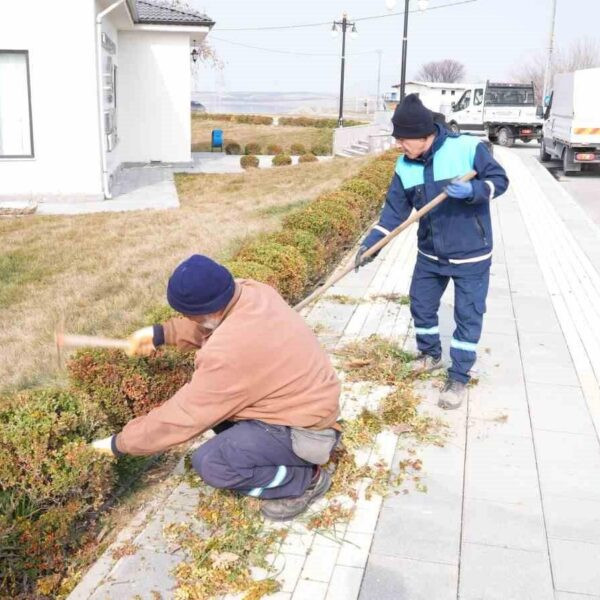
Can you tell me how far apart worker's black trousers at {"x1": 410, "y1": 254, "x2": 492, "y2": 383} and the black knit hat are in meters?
0.83

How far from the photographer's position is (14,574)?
297 centimetres

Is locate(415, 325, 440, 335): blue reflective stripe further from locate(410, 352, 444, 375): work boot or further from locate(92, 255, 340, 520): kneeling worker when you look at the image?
locate(92, 255, 340, 520): kneeling worker

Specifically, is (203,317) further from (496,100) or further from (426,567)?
(496,100)

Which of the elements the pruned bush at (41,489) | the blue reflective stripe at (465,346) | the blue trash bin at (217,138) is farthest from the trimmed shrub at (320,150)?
the pruned bush at (41,489)

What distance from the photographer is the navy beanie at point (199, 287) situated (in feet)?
9.68

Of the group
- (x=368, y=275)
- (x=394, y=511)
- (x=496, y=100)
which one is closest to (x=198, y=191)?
(x=368, y=275)

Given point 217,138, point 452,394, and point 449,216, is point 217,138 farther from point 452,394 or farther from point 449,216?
point 452,394

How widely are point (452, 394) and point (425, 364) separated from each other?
544 mm

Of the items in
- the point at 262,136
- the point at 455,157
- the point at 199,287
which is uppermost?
the point at 455,157

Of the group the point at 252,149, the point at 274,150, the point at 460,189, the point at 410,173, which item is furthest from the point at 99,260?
the point at 274,150

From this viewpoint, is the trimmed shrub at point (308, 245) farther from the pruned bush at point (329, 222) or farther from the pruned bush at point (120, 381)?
the pruned bush at point (120, 381)

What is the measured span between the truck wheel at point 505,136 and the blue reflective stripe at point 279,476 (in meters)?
27.7

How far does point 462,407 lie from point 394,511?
131cm

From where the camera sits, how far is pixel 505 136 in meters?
29.0
